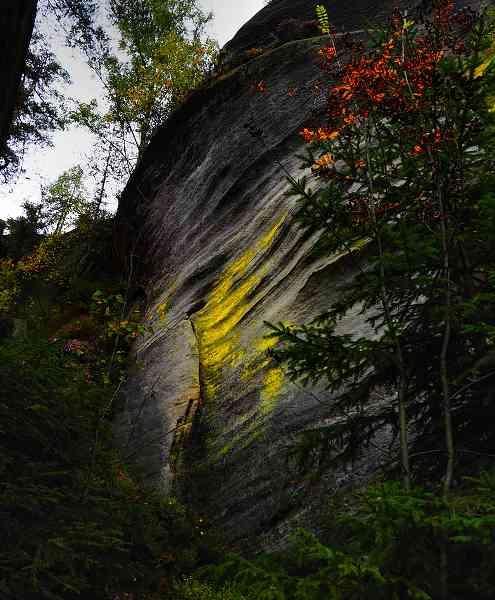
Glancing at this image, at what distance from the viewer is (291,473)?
6070 millimetres

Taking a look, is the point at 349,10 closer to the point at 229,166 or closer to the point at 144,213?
the point at 229,166

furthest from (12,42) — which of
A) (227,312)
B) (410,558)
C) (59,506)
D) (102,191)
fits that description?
(102,191)

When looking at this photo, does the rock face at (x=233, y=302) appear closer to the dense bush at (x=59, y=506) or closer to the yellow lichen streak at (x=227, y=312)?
the yellow lichen streak at (x=227, y=312)

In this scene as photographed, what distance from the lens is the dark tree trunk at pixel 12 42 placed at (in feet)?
13.6

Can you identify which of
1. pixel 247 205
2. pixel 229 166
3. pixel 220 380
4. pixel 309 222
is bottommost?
pixel 220 380

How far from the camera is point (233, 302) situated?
31.9 feet

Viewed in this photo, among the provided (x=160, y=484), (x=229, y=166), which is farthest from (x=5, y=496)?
(x=229, y=166)

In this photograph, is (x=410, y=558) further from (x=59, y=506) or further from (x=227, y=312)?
(x=227, y=312)

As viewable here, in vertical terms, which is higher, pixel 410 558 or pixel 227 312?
pixel 227 312

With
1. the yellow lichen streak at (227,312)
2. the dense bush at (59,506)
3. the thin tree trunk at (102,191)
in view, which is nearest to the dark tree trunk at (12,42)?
the dense bush at (59,506)

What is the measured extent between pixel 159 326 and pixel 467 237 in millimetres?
9001

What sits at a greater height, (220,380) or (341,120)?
(341,120)

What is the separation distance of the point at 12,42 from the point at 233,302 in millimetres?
6270

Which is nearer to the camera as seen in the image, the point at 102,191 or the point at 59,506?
the point at 59,506
